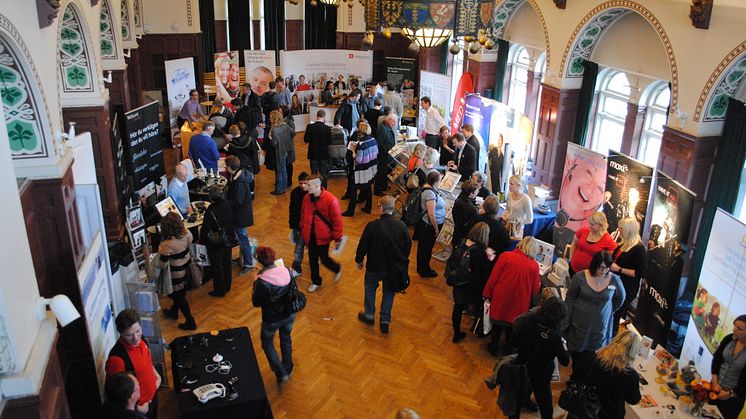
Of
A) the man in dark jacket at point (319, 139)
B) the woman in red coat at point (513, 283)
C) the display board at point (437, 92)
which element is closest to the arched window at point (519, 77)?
the display board at point (437, 92)

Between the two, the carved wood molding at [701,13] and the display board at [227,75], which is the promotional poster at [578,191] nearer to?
the carved wood molding at [701,13]

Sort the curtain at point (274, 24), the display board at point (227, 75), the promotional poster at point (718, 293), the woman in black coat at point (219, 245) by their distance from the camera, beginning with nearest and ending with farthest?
the promotional poster at point (718, 293) < the woman in black coat at point (219, 245) < the display board at point (227, 75) < the curtain at point (274, 24)

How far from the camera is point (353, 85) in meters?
14.1

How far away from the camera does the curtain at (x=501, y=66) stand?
1127cm

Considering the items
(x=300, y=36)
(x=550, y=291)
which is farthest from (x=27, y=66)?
(x=300, y=36)

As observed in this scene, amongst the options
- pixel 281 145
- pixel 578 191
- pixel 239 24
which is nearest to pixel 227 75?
pixel 239 24

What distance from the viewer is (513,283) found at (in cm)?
547

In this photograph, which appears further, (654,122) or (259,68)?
(259,68)

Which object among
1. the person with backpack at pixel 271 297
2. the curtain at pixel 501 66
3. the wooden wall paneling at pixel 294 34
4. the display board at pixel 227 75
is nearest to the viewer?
the person with backpack at pixel 271 297

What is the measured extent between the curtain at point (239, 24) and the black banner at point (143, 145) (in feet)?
28.3

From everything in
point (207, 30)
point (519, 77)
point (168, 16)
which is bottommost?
point (519, 77)

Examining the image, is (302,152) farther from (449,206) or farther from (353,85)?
(449,206)

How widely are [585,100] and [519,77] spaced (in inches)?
Answer: 108

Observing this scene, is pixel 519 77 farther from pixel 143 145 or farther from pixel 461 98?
pixel 143 145
